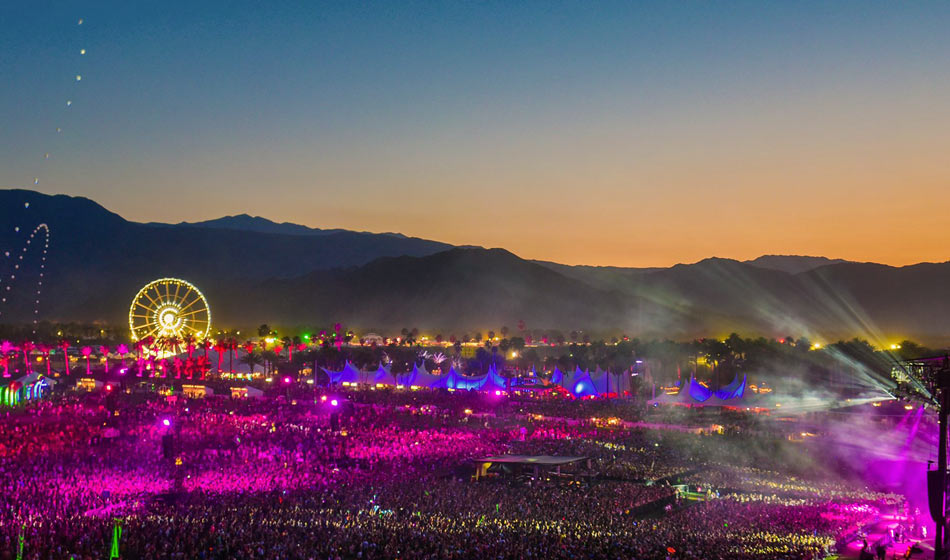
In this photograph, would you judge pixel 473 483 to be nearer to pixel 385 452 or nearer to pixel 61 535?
pixel 385 452

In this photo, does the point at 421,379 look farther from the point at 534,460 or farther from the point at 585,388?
the point at 534,460

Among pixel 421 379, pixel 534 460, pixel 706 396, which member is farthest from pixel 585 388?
pixel 534 460

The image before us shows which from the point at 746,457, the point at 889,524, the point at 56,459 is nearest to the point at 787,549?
the point at 889,524

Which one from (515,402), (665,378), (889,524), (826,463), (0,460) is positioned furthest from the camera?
(665,378)

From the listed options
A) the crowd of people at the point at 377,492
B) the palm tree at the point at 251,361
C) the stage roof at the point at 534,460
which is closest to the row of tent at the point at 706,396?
the crowd of people at the point at 377,492

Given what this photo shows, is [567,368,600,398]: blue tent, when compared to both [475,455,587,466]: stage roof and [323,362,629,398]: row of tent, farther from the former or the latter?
[475,455,587,466]: stage roof

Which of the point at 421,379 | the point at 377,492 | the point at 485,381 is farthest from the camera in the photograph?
the point at 421,379

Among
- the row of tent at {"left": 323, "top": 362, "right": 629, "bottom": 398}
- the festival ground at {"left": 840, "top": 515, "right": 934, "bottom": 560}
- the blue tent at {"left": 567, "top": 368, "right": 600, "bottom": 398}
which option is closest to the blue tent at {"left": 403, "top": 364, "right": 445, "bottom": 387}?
the row of tent at {"left": 323, "top": 362, "right": 629, "bottom": 398}
